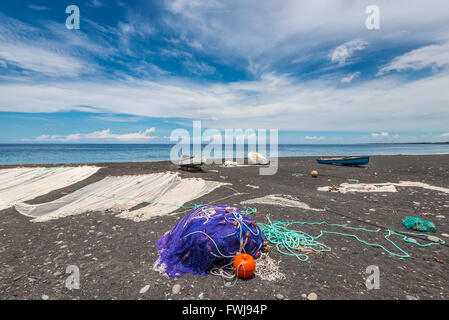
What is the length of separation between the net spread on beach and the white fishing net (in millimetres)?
1617

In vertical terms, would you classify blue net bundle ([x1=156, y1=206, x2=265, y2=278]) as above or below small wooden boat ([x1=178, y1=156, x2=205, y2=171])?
below

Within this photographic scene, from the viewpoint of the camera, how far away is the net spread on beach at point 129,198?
6876mm

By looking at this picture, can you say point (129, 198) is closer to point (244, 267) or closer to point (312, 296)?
point (244, 267)

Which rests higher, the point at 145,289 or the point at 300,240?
the point at 300,240

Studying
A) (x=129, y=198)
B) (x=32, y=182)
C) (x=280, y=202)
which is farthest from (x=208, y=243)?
(x=32, y=182)

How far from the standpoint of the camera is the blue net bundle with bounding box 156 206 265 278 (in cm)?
377

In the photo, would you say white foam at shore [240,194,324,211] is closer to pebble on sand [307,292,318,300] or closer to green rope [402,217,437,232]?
green rope [402,217,437,232]

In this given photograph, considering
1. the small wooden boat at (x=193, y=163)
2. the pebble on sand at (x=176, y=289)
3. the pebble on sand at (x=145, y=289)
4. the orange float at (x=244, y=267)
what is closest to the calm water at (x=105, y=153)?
the small wooden boat at (x=193, y=163)

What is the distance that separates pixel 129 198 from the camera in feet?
26.7

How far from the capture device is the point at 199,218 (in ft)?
13.8

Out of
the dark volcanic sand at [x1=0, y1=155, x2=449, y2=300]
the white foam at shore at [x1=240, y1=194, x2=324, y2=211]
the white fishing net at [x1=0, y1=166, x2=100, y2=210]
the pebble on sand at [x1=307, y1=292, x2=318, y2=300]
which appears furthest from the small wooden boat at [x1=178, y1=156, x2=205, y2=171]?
the pebble on sand at [x1=307, y1=292, x2=318, y2=300]

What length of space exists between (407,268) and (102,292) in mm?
5394

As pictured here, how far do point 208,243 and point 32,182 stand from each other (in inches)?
439
